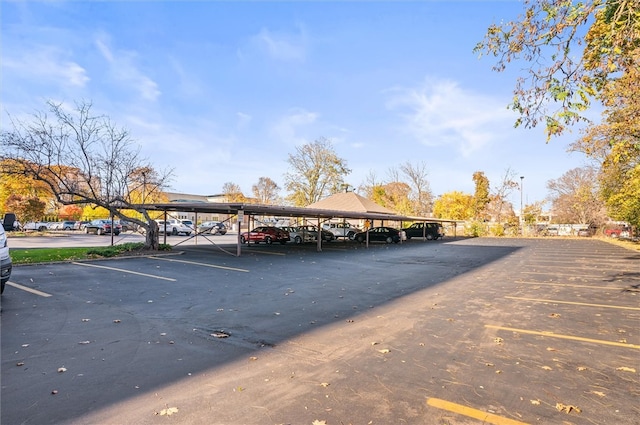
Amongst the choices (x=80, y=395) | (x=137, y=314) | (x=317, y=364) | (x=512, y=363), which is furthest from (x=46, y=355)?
(x=512, y=363)

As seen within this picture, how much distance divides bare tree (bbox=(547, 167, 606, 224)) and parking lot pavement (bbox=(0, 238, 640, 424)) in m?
47.5

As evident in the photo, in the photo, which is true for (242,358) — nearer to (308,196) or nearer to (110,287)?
(110,287)

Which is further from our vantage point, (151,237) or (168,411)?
(151,237)

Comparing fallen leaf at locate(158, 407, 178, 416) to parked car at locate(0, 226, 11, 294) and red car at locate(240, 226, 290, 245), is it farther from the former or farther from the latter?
red car at locate(240, 226, 290, 245)

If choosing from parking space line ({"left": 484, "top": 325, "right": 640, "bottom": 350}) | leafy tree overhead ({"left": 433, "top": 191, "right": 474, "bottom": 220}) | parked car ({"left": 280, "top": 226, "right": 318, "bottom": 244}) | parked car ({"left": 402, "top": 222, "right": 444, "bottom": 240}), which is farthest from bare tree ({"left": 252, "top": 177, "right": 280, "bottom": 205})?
parking space line ({"left": 484, "top": 325, "right": 640, "bottom": 350})

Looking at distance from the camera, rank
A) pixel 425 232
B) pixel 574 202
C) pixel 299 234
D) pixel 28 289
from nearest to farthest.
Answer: pixel 28 289, pixel 299 234, pixel 425 232, pixel 574 202

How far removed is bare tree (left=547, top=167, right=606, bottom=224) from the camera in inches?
1876

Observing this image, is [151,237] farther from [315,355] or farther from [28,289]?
[315,355]

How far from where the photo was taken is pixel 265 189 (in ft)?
243

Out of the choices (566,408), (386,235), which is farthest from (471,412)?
(386,235)

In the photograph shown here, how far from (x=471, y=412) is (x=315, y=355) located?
6.55 feet

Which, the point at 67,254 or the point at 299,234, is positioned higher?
the point at 299,234

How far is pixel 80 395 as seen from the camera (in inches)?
134

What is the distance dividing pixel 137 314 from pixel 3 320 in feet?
6.67
